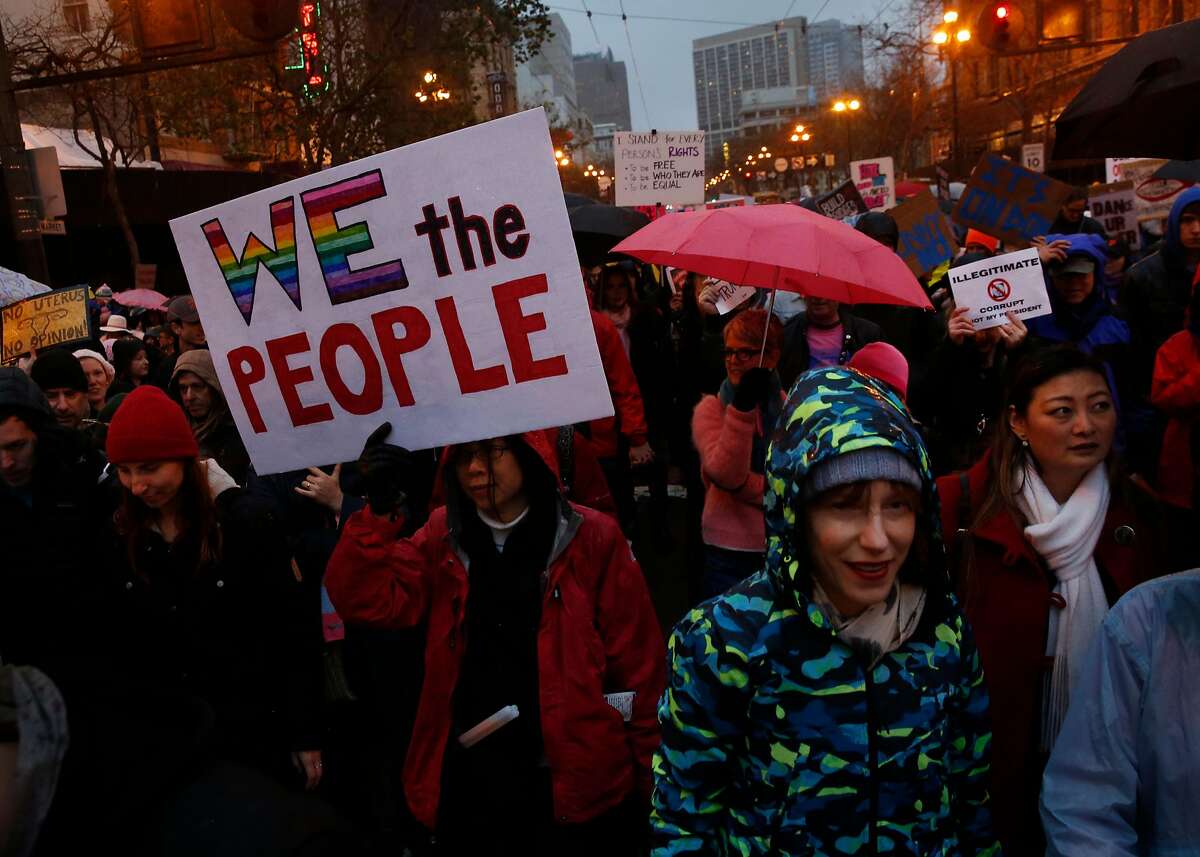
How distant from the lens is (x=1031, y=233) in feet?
20.3

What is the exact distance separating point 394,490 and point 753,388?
4.85 feet

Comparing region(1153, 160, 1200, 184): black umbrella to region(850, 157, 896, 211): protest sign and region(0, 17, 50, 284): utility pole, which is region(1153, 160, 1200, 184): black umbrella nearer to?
region(0, 17, 50, 284): utility pole

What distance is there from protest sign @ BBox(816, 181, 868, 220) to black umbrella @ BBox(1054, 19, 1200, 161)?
6745 mm

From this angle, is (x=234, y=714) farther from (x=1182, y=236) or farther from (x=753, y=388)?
(x=1182, y=236)

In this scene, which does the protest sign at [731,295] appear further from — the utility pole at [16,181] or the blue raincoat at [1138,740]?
the utility pole at [16,181]

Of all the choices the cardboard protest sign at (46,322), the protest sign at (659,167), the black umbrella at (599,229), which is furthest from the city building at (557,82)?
the cardboard protest sign at (46,322)

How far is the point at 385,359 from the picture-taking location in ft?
9.43

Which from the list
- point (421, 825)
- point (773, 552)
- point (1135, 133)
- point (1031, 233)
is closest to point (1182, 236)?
point (1031, 233)

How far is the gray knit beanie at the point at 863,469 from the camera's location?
191cm

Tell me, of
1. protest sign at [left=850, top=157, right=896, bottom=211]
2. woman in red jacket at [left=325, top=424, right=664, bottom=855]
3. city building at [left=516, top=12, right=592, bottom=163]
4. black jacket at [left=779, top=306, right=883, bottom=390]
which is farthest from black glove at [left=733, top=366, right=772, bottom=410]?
city building at [left=516, top=12, right=592, bottom=163]

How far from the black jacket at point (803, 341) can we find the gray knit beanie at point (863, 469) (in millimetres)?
3178

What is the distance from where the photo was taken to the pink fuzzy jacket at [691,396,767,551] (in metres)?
3.69

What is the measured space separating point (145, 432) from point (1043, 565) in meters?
2.66

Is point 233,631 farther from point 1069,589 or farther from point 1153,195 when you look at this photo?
point 1153,195
